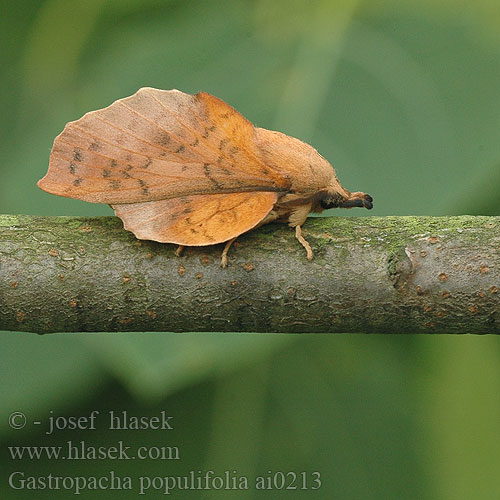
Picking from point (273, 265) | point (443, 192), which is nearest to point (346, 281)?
point (273, 265)

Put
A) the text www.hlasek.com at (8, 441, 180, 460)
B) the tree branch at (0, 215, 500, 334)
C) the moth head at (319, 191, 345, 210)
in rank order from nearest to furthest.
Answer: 1. the tree branch at (0, 215, 500, 334)
2. the moth head at (319, 191, 345, 210)
3. the text www.hlasek.com at (8, 441, 180, 460)

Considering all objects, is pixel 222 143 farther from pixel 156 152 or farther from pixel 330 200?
pixel 330 200

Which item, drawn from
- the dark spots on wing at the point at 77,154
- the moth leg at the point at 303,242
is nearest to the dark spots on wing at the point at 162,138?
the dark spots on wing at the point at 77,154

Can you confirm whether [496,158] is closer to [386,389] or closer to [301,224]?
[301,224]

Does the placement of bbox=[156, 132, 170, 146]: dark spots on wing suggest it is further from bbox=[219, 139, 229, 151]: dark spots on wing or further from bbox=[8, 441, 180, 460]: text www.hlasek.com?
bbox=[8, 441, 180, 460]: text www.hlasek.com

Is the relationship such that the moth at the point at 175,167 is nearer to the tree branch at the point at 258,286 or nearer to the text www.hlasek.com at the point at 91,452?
the tree branch at the point at 258,286

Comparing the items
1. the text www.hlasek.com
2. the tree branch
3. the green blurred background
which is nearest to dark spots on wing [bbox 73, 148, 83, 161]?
the tree branch

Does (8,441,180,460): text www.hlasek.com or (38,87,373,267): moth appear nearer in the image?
(38,87,373,267): moth

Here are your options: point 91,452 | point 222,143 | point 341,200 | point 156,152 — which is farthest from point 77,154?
point 91,452
